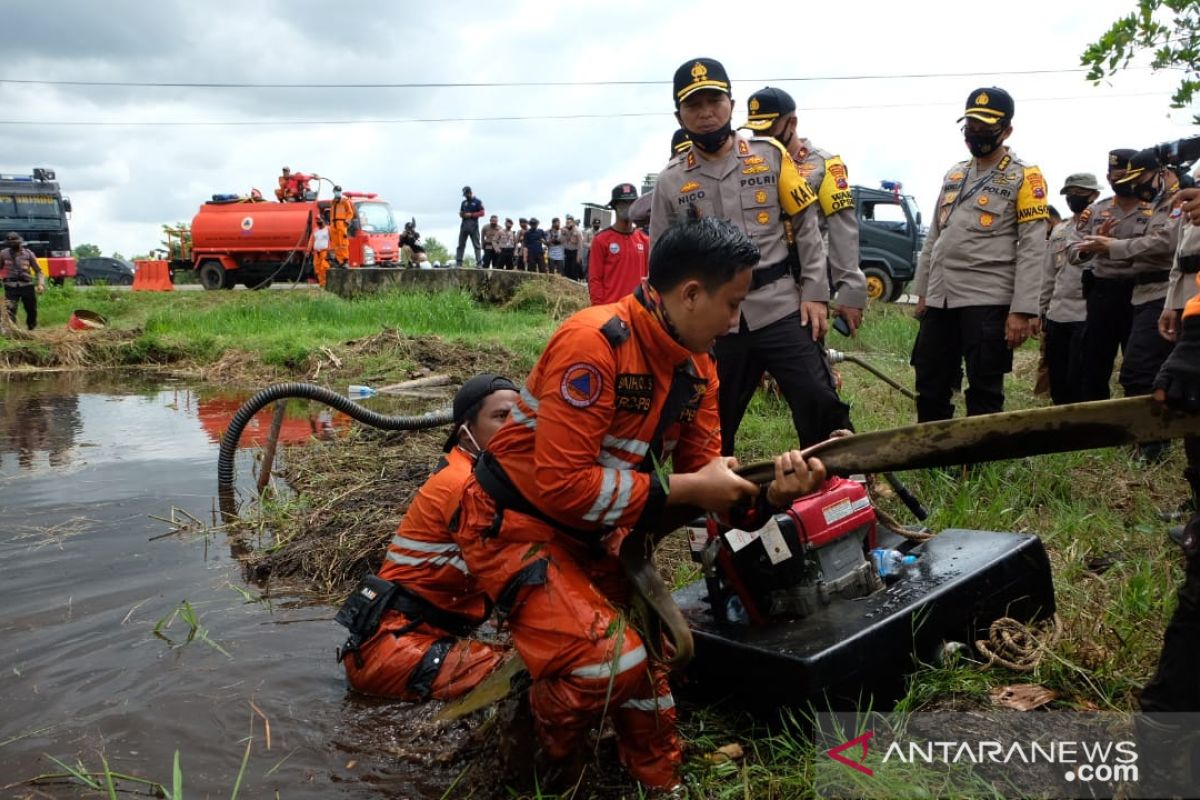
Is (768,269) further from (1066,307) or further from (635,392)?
(1066,307)

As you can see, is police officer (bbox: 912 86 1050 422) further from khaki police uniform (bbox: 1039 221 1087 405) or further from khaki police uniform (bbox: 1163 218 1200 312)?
khaki police uniform (bbox: 1039 221 1087 405)

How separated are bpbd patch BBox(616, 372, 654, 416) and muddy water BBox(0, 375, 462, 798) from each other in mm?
1258

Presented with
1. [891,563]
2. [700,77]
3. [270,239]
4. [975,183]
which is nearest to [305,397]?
[700,77]

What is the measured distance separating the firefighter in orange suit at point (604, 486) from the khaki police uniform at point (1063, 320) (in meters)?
4.88

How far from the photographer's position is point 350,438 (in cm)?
694

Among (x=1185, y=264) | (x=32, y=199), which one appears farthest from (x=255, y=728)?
(x=32, y=199)

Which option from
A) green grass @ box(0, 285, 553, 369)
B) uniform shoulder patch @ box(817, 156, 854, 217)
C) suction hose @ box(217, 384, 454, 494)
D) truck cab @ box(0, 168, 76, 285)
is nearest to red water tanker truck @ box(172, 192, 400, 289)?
truck cab @ box(0, 168, 76, 285)

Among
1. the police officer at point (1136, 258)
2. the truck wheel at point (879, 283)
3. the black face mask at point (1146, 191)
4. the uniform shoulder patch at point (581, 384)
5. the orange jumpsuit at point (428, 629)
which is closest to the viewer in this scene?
the uniform shoulder patch at point (581, 384)

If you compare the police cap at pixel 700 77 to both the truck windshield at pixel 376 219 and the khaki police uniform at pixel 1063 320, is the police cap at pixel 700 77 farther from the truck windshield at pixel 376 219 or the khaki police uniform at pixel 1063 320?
the truck windshield at pixel 376 219

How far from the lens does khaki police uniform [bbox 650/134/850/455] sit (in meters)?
4.11

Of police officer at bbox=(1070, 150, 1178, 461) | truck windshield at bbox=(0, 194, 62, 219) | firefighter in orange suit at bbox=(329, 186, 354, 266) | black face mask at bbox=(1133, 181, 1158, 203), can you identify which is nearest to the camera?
police officer at bbox=(1070, 150, 1178, 461)

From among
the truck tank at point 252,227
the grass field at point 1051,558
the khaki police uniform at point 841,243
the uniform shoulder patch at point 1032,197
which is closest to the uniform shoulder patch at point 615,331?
the grass field at point 1051,558

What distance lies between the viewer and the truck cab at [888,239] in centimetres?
1984

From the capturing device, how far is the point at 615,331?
2490 millimetres
